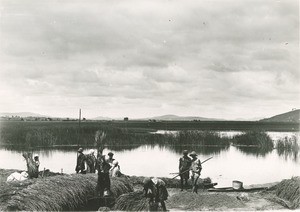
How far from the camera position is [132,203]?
404 inches

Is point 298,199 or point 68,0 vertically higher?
point 68,0

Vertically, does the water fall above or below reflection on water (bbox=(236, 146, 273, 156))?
below

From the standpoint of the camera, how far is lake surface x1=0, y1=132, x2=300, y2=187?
2108 centimetres

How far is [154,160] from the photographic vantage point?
26.4 metres

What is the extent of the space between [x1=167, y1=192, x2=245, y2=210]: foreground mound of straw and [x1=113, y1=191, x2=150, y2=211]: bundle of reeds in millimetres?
1331

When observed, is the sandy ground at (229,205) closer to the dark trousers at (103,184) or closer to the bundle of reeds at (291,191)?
the bundle of reeds at (291,191)

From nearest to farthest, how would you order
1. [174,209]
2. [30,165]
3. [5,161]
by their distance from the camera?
[174,209], [30,165], [5,161]

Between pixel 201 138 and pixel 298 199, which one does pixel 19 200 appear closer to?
pixel 298 199

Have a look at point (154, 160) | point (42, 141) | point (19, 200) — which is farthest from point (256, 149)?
point (19, 200)

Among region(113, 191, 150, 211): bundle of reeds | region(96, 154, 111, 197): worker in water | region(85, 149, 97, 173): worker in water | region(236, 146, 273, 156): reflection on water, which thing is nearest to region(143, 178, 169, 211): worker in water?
region(113, 191, 150, 211): bundle of reeds

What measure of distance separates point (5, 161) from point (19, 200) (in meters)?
17.9

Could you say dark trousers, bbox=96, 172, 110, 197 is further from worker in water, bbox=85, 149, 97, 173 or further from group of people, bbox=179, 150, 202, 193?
worker in water, bbox=85, 149, 97, 173

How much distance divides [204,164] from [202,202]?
13417 millimetres

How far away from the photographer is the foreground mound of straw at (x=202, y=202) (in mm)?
11083
